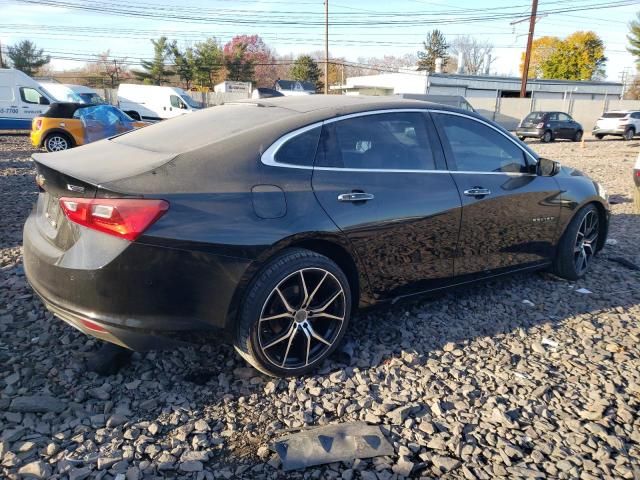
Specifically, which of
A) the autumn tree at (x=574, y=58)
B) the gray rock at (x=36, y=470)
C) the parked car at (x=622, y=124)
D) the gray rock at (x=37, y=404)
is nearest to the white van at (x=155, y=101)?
the parked car at (x=622, y=124)

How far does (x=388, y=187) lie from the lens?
10.9 feet

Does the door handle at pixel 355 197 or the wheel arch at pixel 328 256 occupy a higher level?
the door handle at pixel 355 197

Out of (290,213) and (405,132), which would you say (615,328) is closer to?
(405,132)

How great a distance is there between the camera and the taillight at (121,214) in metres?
2.44

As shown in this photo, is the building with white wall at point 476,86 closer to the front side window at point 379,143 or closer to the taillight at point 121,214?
the front side window at point 379,143

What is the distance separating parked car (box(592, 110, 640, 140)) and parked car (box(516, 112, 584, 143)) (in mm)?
1912

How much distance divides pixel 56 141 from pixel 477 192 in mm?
13347

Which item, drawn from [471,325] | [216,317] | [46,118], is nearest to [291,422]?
[216,317]

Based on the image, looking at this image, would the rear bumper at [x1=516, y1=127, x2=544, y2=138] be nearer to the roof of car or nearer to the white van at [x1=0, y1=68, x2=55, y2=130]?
the roof of car

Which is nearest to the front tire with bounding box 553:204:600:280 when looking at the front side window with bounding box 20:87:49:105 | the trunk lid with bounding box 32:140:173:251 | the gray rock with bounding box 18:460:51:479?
the trunk lid with bounding box 32:140:173:251

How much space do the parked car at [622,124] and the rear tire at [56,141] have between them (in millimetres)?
25900

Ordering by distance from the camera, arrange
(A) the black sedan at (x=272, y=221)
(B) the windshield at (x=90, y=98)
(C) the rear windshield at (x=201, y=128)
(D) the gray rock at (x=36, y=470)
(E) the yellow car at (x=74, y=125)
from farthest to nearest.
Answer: (B) the windshield at (x=90, y=98), (E) the yellow car at (x=74, y=125), (C) the rear windshield at (x=201, y=128), (A) the black sedan at (x=272, y=221), (D) the gray rock at (x=36, y=470)

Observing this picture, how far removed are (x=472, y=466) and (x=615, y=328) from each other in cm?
220

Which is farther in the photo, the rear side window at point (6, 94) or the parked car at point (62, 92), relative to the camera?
the parked car at point (62, 92)
